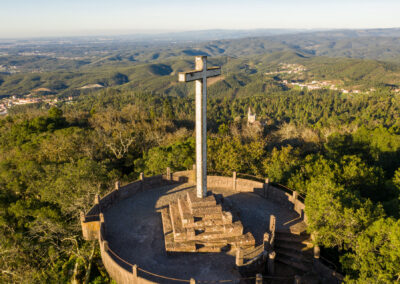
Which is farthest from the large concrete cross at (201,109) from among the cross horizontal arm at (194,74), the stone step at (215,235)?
the stone step at (215,235)

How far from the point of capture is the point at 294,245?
17141 mm

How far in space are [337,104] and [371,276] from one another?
13089 cm

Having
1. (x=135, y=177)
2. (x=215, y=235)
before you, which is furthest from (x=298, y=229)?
(x=135, y=177)

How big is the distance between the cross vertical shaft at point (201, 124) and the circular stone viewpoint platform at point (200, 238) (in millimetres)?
1330

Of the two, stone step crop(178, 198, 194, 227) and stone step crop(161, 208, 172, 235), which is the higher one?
stone step crop(178, 198, 194, 227)

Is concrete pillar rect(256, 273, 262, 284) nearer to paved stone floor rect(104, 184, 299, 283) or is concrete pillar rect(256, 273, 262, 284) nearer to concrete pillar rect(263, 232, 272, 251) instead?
paved stone floor rect(104, 184, 299, 283)

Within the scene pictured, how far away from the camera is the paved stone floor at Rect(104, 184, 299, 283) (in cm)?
1459

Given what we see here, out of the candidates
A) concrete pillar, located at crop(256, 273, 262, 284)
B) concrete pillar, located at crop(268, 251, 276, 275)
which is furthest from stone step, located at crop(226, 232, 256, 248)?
concrete pillar, located at crop(256, 273, 262, 284)

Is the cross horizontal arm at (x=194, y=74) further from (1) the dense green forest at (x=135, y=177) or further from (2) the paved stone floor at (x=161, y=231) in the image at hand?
(1) the dense green forest at (x=135, y=177)

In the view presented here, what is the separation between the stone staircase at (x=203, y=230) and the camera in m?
15.9

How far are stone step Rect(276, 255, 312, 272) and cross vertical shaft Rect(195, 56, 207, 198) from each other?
6055 millimetres

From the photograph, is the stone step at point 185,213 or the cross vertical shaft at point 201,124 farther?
the stone step at point 185,213

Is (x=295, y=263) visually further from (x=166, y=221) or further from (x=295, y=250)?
(x=166, y=221)

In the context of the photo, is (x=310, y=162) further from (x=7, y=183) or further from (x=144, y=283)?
(x=7, y=183)
